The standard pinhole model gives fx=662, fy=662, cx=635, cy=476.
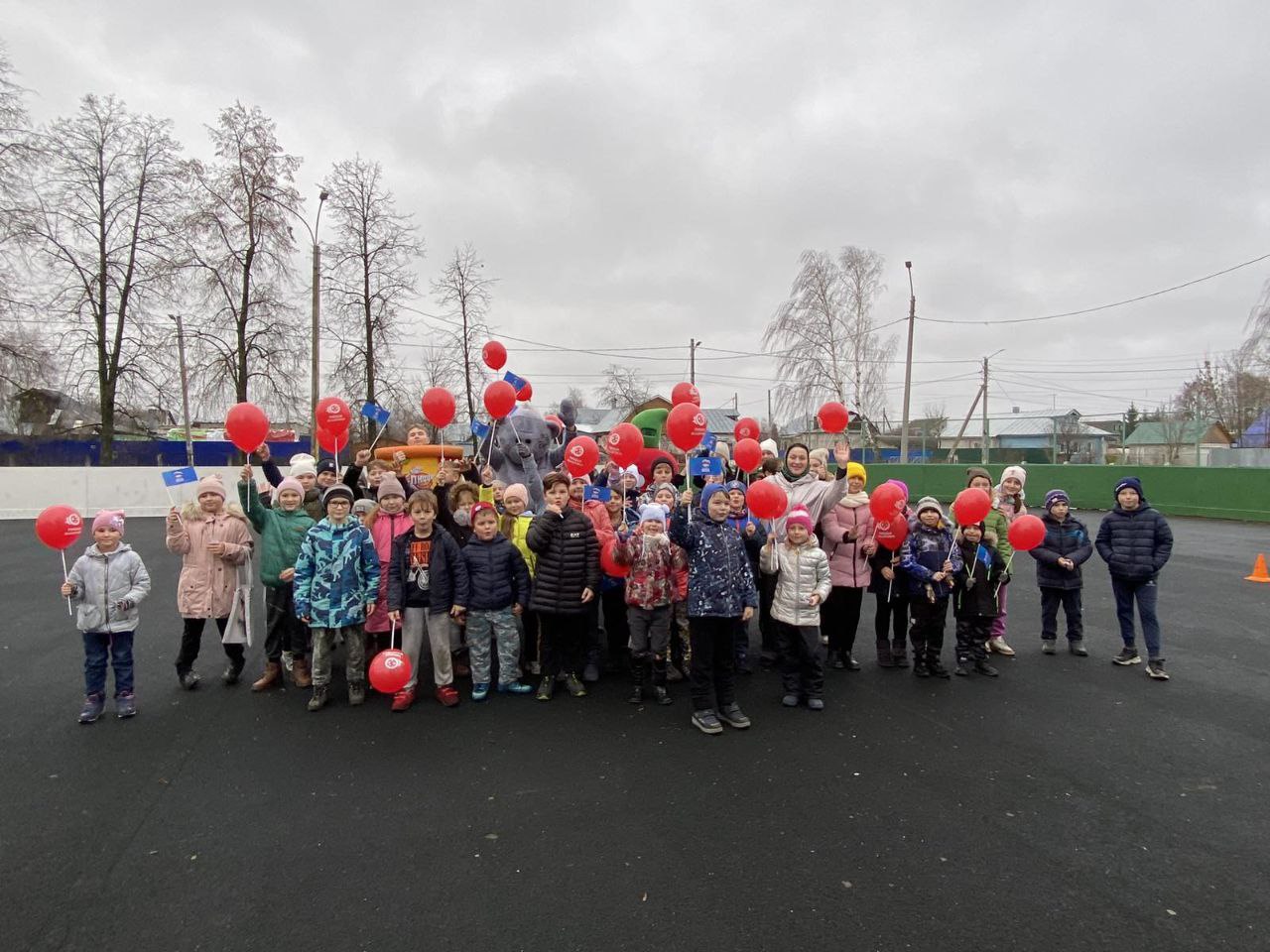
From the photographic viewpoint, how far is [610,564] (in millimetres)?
4957

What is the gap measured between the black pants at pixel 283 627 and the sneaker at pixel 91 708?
102 cm

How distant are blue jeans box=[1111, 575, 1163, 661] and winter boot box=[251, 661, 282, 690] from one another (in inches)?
272

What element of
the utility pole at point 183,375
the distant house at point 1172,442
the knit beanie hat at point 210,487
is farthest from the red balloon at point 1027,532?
the distant house at point 1172,442

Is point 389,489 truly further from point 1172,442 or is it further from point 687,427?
point 1172,442

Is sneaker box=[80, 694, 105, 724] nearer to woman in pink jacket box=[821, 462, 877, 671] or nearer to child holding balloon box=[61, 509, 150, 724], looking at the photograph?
child holding balloon box=[61, 509, 150, 724]

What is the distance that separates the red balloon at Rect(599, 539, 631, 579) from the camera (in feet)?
15.9

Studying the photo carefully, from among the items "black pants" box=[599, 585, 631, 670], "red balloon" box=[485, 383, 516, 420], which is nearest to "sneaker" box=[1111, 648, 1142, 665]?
"black pants" box=[599, 585, 631, 670]

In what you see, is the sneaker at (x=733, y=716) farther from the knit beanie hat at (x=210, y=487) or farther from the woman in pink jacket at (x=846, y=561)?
the knit beanie hat at (x=210, y=487)

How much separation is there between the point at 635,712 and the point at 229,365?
69.5ft

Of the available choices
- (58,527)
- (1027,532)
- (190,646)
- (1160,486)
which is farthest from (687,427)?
(1160,486)

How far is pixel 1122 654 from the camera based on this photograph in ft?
18.9

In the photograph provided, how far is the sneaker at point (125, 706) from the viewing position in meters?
4.51

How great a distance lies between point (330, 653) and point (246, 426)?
6.57 feet

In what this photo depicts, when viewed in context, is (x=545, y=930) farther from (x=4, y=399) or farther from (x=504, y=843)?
(x=4, y=399)
